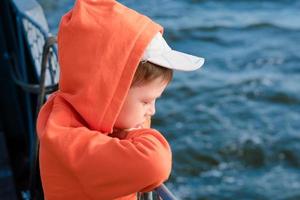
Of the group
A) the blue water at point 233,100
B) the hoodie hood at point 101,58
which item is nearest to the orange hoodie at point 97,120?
the hoodie hood at point 101,58

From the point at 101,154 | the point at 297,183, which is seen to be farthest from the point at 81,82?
the point at 297,183

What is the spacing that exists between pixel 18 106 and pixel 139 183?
94.6 inches

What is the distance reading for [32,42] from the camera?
3.56 m

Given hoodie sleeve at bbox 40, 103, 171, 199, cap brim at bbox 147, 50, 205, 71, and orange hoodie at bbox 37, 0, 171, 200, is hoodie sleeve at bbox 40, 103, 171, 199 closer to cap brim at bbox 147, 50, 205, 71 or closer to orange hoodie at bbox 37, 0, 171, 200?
orange hoodie at bbox 37, 0, 171, 200

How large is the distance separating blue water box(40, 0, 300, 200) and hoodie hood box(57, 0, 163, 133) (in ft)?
15.2

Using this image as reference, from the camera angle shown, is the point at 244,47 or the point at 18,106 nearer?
the point at 18,106

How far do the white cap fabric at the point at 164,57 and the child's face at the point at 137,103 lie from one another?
7 cm

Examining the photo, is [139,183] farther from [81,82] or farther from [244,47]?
[244,47]

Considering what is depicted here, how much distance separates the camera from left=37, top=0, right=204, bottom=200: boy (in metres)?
1.82

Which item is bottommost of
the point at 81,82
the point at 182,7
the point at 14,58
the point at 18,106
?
the point at 182,7

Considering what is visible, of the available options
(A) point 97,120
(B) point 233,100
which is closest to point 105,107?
(A) point 97,120

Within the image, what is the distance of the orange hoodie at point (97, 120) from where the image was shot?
1.81m

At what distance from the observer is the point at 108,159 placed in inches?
71.1

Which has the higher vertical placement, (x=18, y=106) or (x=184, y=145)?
(x=18, y=106)
